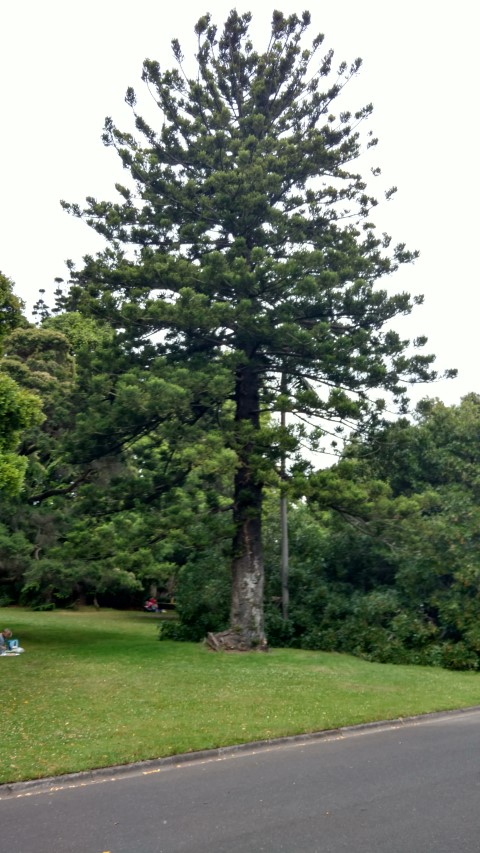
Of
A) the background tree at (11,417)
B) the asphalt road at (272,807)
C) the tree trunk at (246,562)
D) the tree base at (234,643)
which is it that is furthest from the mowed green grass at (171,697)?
the background tree at (11,417)

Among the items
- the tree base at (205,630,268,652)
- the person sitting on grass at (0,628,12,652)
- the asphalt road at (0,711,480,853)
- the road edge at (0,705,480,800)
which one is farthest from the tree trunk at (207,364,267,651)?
the asphalt road at (0,711,480,853)

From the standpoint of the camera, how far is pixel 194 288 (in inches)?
909

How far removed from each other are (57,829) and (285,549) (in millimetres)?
18192

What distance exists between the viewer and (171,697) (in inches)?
558

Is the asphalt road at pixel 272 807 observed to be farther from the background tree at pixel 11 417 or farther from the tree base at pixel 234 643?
the tree base at pixel 234 643

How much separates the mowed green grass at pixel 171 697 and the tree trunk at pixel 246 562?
794 millimetres

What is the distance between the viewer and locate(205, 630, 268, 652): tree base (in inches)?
856

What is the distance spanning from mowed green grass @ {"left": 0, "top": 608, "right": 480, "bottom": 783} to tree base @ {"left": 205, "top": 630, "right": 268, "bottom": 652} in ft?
1.24

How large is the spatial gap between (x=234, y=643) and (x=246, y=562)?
7.49 feet

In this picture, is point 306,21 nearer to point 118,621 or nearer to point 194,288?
point 194,288

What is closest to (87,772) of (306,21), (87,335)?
(306,21)

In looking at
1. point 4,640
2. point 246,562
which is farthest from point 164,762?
point 246,562

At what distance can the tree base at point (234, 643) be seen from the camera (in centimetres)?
2173

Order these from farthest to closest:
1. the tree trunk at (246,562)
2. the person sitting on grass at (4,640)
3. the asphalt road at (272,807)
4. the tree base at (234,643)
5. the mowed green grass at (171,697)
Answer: the tree trunk at (246,562) < the tree base at (234,643) < the person sitting on grass at (4,640) < the mowed green grass at (171,697) < the asphalt road at (272,807)
